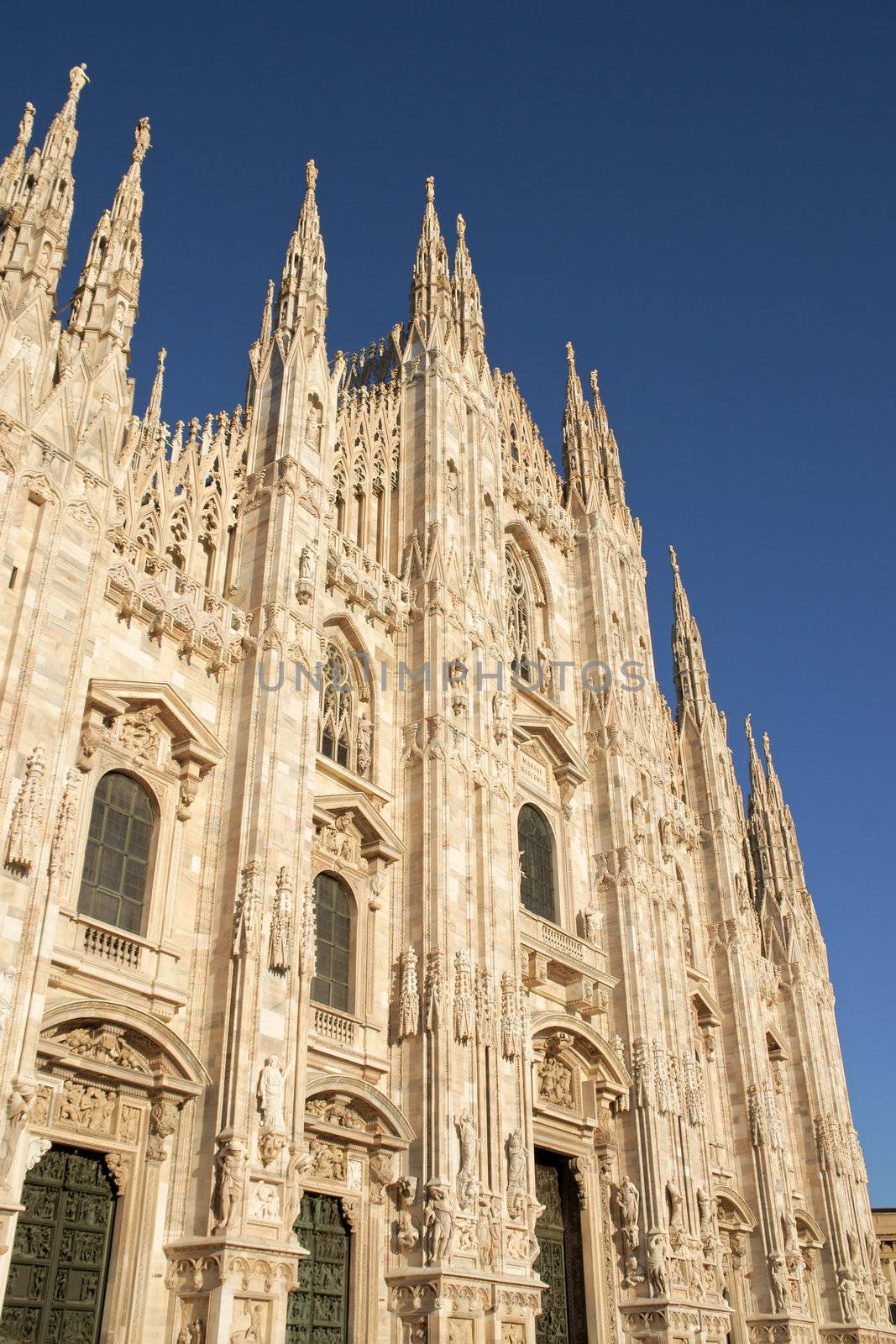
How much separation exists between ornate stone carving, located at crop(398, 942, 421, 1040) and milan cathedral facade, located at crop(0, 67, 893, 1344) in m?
0.14

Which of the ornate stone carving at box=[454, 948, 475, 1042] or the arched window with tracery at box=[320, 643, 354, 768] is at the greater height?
Answer: the arched window with tracery at box=[320, 643, 354, 768]

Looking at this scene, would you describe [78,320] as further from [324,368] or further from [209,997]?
[209,997]

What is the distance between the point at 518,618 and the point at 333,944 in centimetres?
1256

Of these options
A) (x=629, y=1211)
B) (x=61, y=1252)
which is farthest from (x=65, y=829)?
(x=629, y=1211)

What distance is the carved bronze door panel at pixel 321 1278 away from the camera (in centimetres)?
1812

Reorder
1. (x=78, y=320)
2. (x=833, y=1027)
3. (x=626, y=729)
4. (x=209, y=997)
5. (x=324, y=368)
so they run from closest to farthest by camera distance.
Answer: (x=209, y=997) < (x=78, y=320) < (x=324, y=368) < (x=626, y=729) < (x=833, y=1027)

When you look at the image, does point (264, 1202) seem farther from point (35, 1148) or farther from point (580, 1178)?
point (580, 1178)

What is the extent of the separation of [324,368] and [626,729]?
12.2 m

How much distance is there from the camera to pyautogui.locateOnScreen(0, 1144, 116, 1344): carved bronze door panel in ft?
48.5

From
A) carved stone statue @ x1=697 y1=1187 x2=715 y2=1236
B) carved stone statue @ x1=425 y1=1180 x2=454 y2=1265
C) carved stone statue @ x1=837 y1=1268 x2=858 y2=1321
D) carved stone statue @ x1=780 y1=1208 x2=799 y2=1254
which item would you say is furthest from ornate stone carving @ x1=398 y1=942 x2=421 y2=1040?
carved stone statue @ x1=837 y1=1268 x2=858 y2=1321

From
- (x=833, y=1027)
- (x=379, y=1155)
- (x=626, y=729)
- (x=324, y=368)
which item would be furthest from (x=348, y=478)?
(x=833, y=1027)

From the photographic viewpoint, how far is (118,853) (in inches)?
700

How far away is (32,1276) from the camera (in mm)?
14984

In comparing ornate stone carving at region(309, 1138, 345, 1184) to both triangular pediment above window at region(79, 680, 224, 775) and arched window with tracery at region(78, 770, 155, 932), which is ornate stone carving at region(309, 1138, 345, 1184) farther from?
triangular pediment above window at region(79, 680, 224, 775)
